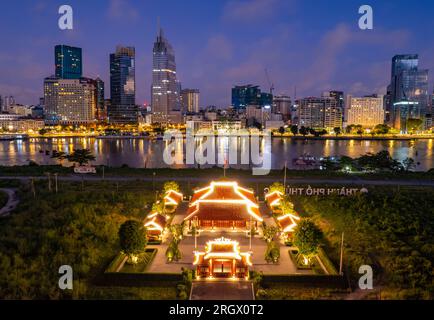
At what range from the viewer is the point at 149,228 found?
1385 cm

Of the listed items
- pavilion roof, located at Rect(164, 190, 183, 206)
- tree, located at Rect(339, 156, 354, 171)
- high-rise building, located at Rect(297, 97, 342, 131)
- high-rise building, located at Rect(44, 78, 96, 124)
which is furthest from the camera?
high-rise building, located at Rect(297, 97, 342, 131)

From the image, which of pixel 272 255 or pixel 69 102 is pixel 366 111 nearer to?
pixel 69 102

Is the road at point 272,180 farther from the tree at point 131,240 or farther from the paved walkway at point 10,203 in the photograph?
the tree at point 131,240

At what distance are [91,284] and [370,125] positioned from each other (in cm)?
15678

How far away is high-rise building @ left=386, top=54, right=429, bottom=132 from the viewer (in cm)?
13725

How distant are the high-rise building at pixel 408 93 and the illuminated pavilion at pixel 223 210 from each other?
13002cm

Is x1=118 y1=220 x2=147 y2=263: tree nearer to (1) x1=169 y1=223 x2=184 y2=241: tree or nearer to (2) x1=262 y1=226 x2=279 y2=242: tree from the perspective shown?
(1) x1=169 y1=223 x2=184 y2=241: tree

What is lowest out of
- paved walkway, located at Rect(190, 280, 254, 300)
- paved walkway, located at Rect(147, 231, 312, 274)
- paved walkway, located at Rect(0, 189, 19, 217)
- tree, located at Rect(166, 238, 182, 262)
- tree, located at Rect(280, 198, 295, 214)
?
paved walkway, located at Rect(190, 280, 254, 300)

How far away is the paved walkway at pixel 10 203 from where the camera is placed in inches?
688

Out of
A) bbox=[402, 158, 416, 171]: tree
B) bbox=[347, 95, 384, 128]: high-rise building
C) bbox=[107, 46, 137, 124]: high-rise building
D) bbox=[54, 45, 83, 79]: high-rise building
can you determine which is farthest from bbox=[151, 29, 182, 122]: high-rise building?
bbox=[402, 158, 416, 171]: tree

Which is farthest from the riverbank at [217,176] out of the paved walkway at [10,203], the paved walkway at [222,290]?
the paved walkway at [222,290]

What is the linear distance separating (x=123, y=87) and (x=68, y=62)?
38116 mm

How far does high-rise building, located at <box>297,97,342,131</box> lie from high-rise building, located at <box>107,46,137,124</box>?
212 ft
